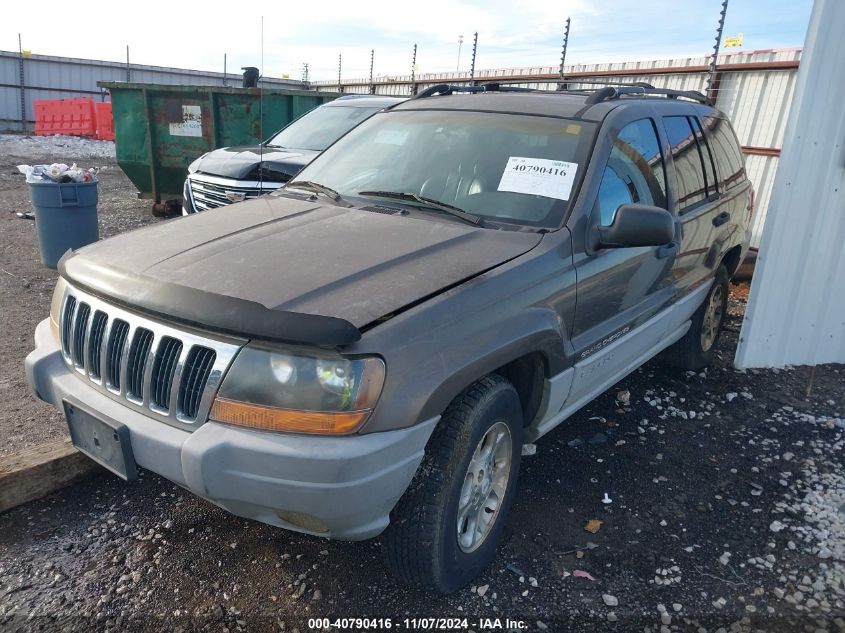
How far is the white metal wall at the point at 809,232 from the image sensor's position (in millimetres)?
4387

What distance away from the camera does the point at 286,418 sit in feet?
6.48

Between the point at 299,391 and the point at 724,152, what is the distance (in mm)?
4044

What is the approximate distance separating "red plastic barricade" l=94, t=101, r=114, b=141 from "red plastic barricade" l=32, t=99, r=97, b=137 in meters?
0.64

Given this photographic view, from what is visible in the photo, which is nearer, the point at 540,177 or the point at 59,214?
the point at 540,177

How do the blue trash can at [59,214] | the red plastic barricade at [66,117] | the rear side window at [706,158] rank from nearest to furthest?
the rear side window at [706,158] < the blue trash can at [59,214] < the red plastic barricade at [66,117]

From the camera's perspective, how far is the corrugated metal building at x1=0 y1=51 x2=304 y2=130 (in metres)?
24.4

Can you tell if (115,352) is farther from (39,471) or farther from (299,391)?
(39,471)

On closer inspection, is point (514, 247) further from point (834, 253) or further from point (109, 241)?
point (834, 253)

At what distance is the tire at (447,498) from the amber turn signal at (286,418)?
1.25ft

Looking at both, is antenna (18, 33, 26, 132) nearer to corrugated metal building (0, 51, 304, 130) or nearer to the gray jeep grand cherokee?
corrugated metal building (0, 51, 304, 130)

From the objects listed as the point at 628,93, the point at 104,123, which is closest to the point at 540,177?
the point at 628,93

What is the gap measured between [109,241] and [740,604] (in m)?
3.03

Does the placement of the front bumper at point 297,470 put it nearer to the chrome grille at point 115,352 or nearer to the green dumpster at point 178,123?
the chrome grille at point 115,352

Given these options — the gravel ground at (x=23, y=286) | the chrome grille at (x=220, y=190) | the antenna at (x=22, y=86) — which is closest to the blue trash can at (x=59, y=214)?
the gravel ground at (x=23, y=286)
